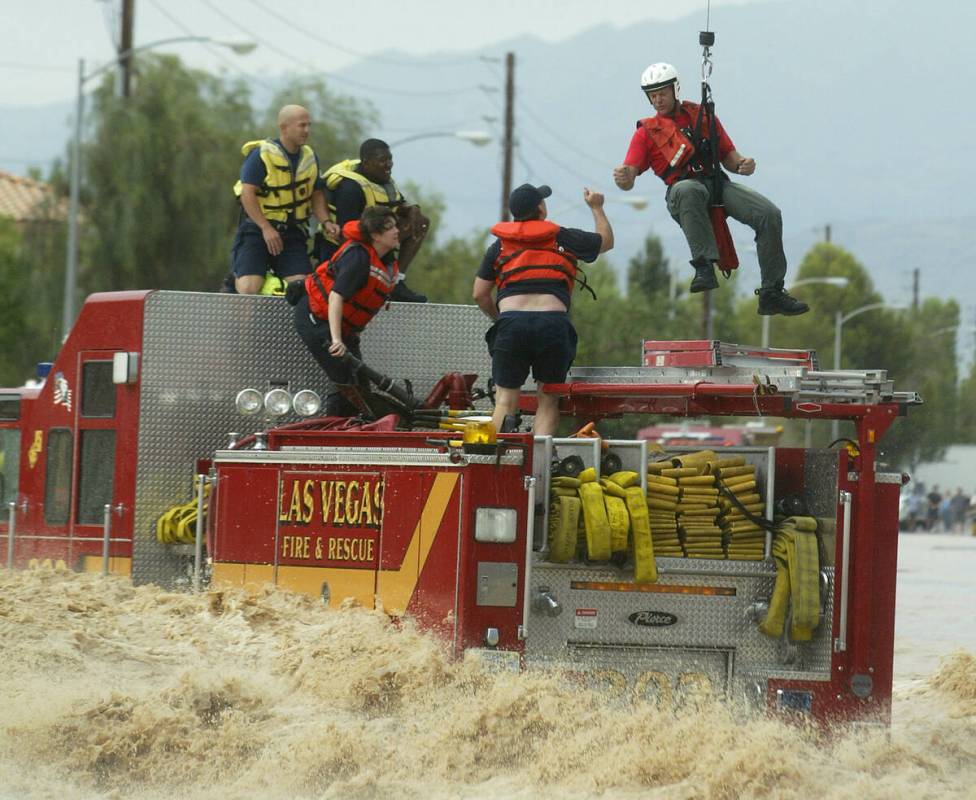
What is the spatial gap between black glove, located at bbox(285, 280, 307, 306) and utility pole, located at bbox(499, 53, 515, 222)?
32.4 metres

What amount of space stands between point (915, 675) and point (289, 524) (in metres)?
5.69

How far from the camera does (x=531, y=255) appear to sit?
374 inches

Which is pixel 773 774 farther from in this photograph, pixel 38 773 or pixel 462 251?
pixel 462 251

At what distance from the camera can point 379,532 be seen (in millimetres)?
8586

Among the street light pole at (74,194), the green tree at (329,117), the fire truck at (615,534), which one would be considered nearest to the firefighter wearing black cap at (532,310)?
the fire truck at (615,534)

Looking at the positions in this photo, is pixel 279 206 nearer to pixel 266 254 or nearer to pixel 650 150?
pixel 266 254

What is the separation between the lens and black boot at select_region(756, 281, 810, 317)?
996 centimetres

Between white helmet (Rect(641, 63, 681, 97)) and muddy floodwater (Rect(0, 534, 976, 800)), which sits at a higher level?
white helmet (Rect(641, 63, 681, 97))

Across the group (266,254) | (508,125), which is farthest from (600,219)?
(508,125)

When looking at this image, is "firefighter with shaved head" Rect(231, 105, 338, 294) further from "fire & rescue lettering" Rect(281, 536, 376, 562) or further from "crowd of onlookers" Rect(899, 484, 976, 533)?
"crowd of onlookers" Rect(899, 484, 976, 533)

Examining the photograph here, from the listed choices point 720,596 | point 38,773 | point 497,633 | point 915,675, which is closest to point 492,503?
point 497,633

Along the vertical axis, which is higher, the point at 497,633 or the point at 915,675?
the point at 497,633

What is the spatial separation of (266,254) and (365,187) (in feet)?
2.64

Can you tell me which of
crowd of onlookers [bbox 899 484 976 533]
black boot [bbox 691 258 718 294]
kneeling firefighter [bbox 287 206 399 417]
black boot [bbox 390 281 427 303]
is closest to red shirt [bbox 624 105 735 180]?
black boot [bbox 691 258 718 294]
